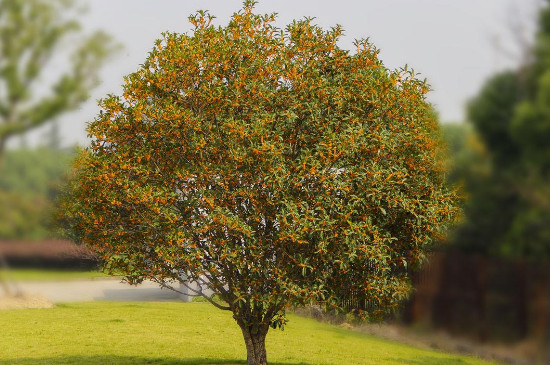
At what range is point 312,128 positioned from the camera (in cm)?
1171

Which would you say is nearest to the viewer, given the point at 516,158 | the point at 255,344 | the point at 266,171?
the point at 516,158

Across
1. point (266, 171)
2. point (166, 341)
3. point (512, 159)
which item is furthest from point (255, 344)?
point (512, 159)

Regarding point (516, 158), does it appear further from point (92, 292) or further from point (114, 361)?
point (92, 292)

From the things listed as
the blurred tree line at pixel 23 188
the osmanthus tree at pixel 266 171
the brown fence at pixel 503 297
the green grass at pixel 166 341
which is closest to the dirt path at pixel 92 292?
the green grass at pixel 166 341

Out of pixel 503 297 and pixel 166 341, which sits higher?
pixel 503 297

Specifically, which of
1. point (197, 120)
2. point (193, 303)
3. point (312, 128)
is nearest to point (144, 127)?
point (197, 120)

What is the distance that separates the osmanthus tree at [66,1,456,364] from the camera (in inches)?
430

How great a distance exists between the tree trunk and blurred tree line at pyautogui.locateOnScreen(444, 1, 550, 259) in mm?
11418

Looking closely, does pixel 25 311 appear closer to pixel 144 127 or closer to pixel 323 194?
pixel 144 127

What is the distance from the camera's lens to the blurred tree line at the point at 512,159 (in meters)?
1.90

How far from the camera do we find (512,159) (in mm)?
1971

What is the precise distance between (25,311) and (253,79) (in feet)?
59.1

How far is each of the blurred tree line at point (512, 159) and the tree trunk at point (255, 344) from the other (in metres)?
11.4

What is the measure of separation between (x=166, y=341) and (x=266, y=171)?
10.0m
